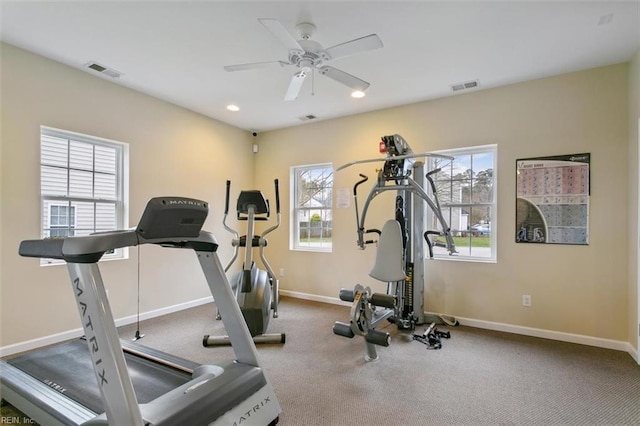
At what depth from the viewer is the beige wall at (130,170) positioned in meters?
2.83

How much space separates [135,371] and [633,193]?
4.39 meters

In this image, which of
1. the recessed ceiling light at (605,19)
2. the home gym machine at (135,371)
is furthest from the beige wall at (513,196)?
the home gym machine at (135,371)

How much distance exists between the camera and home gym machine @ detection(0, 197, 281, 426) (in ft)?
4.18

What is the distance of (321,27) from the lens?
248 centimetres

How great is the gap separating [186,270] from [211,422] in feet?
10.6

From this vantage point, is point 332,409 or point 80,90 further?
point 80,90

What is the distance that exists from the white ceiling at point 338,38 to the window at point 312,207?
1.54m

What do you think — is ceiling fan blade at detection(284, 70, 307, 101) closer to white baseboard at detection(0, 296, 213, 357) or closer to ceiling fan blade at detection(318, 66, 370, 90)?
ceiling fan blade at detection(318, 66, 370, 90)

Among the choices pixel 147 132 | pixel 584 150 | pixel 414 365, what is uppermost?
pixel 147 132

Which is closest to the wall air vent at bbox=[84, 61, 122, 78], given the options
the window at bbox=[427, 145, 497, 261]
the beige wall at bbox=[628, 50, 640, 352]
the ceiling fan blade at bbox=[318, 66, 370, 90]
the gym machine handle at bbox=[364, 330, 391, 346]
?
the ceiling fan blade at bbox=[318, 66, 370, 90]

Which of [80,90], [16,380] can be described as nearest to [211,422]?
[16,380]

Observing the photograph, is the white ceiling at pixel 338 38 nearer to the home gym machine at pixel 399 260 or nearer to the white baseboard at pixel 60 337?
the home gym machine at pixel 399 260

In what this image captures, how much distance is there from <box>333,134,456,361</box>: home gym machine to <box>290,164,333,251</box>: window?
1360 mm

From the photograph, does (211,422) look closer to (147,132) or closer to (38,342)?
(38,342)
